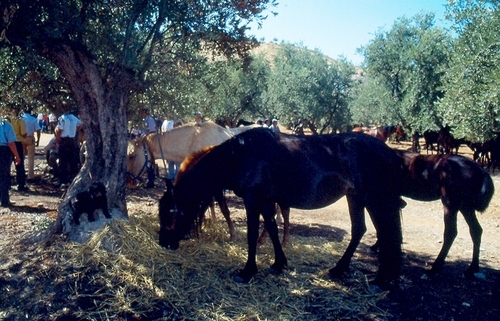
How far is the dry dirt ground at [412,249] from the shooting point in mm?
4895

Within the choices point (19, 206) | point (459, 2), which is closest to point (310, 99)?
point (459, 2)

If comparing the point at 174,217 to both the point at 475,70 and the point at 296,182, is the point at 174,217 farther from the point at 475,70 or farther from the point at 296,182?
the point at 475,70

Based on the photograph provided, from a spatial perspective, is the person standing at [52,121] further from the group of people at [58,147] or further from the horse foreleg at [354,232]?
the horse foreleg at [354,232]

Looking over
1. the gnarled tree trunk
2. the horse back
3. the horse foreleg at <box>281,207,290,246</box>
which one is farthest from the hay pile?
the horse back

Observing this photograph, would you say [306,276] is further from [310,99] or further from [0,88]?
[310,99]

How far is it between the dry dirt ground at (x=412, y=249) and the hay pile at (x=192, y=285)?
0.40m

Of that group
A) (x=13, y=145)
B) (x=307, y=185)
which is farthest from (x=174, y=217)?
(x=13, y=145)

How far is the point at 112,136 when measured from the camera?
6320 mm

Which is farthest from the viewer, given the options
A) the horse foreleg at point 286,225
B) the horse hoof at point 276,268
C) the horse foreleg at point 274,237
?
the horse foreleg at point 286,225

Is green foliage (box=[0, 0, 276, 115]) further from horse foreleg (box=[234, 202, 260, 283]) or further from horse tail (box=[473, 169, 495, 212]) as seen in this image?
horse tail (box=[473, 169, 495, 212])

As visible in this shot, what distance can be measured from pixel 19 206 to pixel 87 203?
13.8 ft

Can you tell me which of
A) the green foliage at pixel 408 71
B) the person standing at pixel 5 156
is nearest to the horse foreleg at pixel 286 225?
the person standing at pixel 5 156

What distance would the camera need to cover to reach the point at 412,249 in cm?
729

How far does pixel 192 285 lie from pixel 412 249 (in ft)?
13.6
